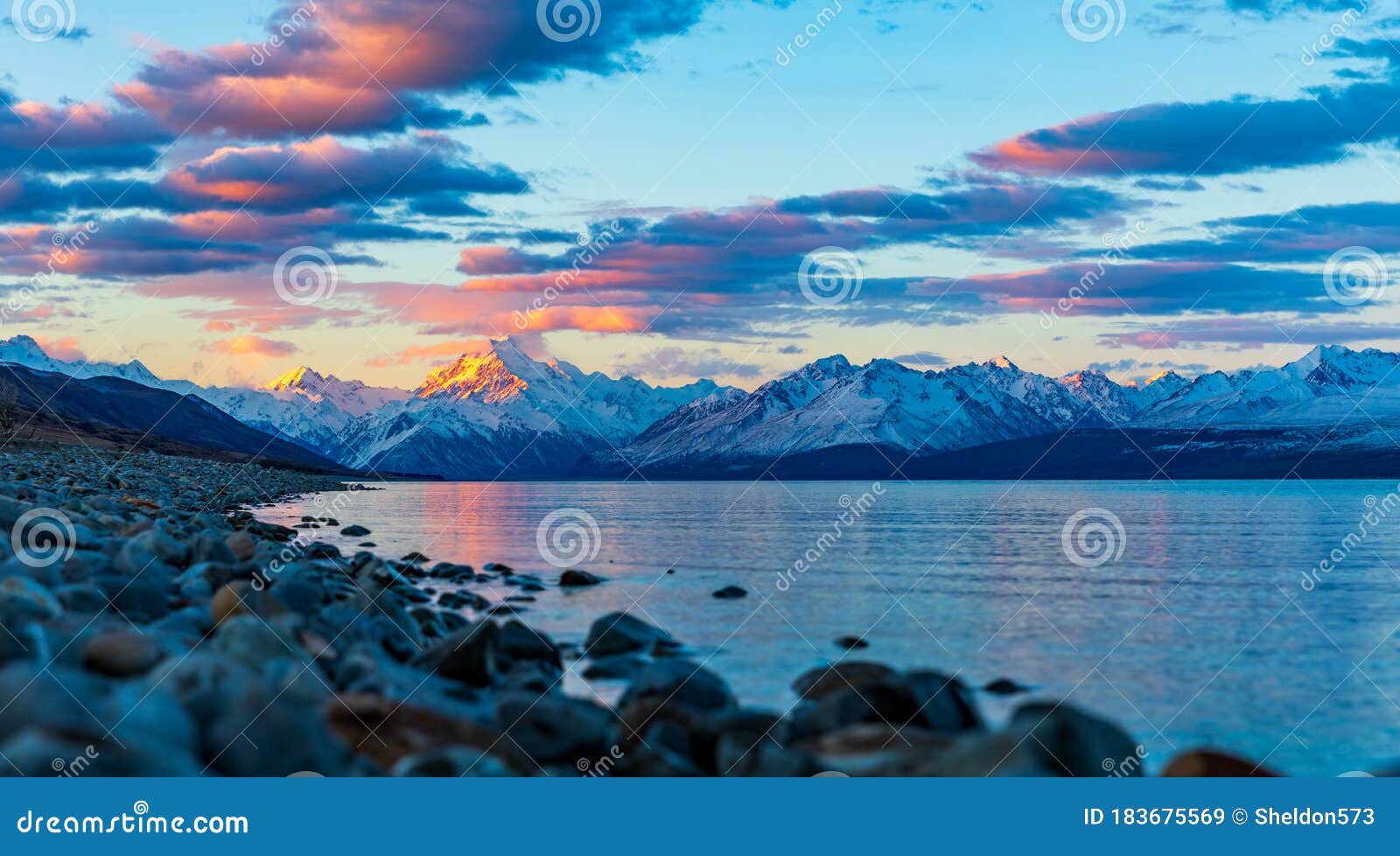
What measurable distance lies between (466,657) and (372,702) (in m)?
4.08

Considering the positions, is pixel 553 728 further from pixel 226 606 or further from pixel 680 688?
pixel 226 606

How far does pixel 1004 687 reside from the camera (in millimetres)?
18891

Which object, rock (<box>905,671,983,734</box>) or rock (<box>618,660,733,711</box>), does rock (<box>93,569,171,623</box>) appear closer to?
rock (<box>618,660,733,711</box>)

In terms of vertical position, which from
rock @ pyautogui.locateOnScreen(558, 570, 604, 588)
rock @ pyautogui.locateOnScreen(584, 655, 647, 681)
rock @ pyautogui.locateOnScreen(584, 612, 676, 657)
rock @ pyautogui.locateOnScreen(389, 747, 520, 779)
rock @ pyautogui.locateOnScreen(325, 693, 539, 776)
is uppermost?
rock @ pyautogui.locateOnScreen(558, 570, 604, 588)

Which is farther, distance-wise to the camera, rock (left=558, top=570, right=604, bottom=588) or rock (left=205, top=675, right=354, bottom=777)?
rock (left=558, top=570, right=604, bottom=588)

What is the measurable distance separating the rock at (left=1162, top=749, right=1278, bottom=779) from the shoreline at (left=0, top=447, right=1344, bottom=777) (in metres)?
0.02

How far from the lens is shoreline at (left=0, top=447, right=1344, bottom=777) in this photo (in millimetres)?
9727

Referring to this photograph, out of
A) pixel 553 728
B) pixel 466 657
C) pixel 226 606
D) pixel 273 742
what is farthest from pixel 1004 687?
pixel 273 742

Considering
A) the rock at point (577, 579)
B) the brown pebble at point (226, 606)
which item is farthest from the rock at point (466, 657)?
the rock at point (577, 579)

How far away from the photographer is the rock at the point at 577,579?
106ft

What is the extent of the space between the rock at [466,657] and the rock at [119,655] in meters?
3.94

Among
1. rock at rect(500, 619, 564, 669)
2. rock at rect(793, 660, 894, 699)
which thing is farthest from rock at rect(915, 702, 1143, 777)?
rock at rect(500, 619, 564, 669)

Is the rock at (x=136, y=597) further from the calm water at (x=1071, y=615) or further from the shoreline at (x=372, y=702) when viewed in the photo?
the calm water at (x=1071, y=615)
